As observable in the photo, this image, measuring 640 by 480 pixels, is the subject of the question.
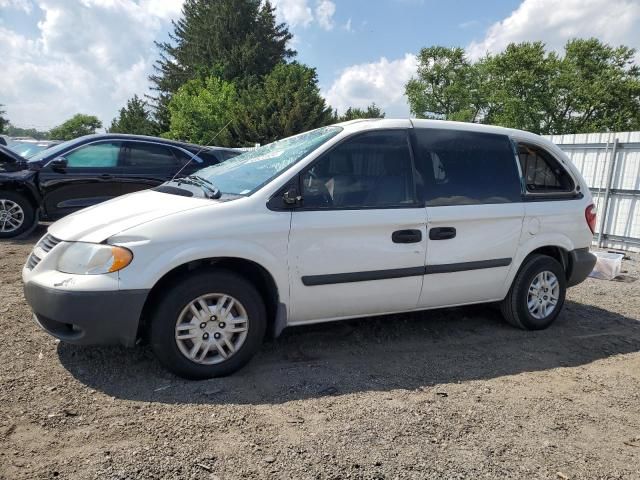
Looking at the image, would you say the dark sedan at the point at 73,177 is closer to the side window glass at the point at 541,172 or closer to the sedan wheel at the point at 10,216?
the sedan wheel at the point at 10,216

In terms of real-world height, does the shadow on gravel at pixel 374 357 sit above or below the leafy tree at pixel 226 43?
below

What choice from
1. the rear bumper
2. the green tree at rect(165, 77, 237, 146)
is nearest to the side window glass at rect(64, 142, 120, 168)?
the rear bumper

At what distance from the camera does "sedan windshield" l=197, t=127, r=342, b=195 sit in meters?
3.76

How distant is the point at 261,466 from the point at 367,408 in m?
0.86

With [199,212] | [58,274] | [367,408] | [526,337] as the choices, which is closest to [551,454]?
[367,408]

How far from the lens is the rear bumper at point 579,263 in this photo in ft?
16.3

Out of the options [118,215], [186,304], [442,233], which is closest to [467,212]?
[442,233]

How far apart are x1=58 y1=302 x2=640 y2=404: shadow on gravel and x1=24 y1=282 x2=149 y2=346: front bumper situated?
1.18 feet

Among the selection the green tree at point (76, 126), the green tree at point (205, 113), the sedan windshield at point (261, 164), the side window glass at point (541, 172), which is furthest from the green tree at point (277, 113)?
the green tree at point (76, 126)

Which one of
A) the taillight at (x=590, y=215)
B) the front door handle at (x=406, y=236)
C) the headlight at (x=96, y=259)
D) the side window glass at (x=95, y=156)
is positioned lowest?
the headlight at (x=96, y=259)

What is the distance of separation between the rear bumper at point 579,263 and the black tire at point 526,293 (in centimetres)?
15

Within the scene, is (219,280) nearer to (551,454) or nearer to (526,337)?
(551,454)

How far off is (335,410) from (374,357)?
0.94m

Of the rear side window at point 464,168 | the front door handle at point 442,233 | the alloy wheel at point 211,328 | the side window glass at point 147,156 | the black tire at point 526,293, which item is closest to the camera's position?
the alloy wheel at point 211,328
